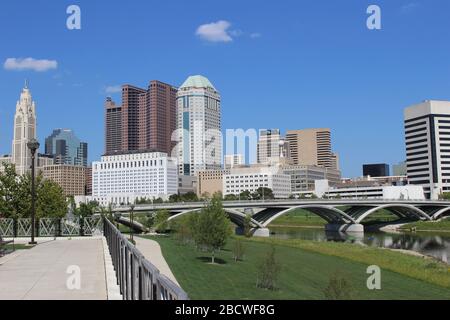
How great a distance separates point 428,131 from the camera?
17600cm

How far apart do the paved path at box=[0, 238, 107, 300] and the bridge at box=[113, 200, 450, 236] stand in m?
56.1

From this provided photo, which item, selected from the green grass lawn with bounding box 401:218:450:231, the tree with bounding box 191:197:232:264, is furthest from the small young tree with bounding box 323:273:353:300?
the green grass lawn with bounding box 401:218:450:231

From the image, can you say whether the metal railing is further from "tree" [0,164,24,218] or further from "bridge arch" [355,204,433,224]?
"bridge arch" [355,204,433,224]

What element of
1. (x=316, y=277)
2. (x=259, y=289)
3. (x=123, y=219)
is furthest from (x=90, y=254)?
(x=123, y=219)

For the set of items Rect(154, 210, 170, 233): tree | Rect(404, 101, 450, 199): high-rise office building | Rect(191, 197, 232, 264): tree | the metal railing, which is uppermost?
Rect(404, 101, 450, 199): high-rise office building

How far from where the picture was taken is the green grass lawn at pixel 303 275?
23.3 m

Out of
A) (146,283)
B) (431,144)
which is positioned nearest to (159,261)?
(146,283)

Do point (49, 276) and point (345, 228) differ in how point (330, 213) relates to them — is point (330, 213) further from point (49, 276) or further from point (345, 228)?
point (49, 276)

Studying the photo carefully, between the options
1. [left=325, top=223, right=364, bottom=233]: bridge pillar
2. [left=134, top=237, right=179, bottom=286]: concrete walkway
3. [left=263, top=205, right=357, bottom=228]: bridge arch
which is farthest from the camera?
[left=325, top=223, right=364, bottom=233]: bridge pillar

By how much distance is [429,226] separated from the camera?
3821 inches

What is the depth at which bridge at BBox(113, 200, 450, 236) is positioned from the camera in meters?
85.4

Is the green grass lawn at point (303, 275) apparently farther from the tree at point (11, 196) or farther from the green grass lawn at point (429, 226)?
the green grass lawn at point (429, 226)

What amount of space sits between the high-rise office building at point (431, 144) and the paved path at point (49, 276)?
170 m
